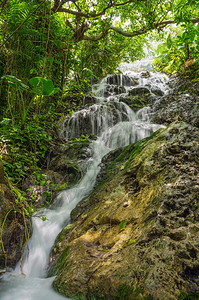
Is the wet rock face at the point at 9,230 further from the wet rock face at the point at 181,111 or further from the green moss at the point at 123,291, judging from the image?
the wet rock face at the point at 181,111

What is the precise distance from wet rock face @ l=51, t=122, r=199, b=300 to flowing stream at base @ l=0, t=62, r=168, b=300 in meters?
0.32

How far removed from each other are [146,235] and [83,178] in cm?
319

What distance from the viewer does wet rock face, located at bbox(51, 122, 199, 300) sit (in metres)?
1.08

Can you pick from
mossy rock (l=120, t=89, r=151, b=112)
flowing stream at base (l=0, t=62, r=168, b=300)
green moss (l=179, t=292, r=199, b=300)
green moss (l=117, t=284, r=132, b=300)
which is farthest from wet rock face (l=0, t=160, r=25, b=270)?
mossy rock (l=120, t=89, r=151, b=112)

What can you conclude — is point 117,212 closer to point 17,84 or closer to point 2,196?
point 2,196

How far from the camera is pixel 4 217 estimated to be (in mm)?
2359

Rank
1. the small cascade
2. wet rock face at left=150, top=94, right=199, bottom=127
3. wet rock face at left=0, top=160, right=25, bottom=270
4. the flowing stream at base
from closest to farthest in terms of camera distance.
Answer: the flowing stream at base
wet rock face at left=0, top=160, right=25, bottom=270
wet rock face at left=150, top=94, right=199, bottom=127
the small cascade

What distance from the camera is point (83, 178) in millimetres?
4465

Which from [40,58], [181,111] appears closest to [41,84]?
[40,58]

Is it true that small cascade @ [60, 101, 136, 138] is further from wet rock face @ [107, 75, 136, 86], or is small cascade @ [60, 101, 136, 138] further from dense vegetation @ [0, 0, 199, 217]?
wet rock face @ [107, 75, 136, 86]

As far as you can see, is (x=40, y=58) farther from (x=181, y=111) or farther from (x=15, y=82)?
(x=181, y=111)

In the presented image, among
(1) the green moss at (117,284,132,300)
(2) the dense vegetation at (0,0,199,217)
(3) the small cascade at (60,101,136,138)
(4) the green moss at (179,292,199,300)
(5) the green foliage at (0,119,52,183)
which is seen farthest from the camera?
(3) the small cascade at (60,101,136,138)

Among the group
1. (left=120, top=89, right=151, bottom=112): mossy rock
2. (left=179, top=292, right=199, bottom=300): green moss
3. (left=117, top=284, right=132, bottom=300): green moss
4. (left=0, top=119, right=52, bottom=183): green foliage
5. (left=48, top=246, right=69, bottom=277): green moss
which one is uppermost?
(left=120, top=89, right=151, bottom=112): mossy rock

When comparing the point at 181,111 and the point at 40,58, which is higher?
the point at 40,58
